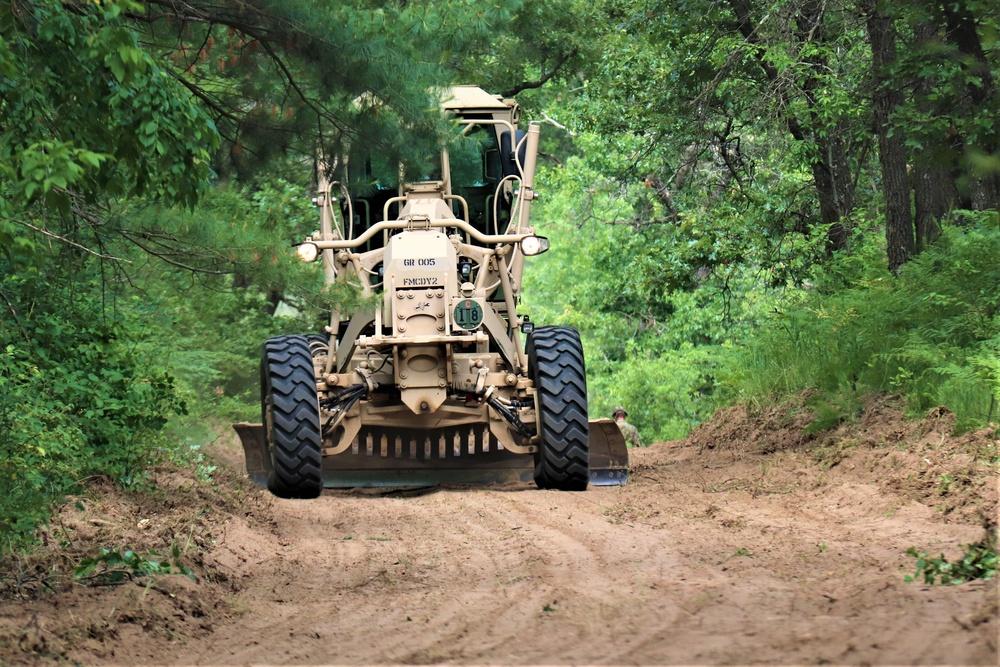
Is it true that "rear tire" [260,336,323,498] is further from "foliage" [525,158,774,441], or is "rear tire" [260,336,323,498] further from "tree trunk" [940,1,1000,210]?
"foliage" [525,158,774,441]

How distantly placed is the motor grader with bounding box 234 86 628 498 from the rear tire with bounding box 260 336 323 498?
12 millimetres

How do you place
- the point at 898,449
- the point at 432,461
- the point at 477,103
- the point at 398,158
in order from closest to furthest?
the point at 398,158
the point at 898,449
the point at 432,461
the point at 477,103

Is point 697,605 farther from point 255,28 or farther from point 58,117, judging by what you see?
point 255,28

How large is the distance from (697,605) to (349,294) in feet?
12.0

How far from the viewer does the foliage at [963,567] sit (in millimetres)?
5672

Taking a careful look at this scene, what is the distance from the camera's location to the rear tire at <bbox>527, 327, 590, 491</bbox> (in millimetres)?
10383

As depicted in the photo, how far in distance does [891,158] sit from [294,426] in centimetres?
715

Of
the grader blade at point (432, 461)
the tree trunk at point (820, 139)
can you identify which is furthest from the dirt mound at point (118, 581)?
the tree trunk at point (820, 139)

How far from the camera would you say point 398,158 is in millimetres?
9109

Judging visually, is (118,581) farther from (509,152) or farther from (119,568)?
(509,152)

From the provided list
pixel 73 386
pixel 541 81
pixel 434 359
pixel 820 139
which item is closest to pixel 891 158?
pixel 820 139

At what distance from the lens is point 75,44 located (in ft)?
21.2

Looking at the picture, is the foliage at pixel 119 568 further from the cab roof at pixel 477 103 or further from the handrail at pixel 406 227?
the cab roof at pixel 477 103

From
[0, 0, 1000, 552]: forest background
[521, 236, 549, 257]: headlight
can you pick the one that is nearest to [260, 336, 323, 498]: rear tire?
[0, 0, 1000, 552]: forest background
